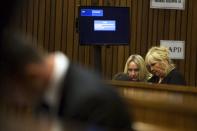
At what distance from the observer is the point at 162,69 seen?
550cm

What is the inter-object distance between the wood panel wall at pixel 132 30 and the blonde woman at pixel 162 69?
7.72 ft

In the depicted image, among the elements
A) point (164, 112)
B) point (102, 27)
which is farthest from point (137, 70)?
point (164, 112)

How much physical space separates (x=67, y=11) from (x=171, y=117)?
6.34 m

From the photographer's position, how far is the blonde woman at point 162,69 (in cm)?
541

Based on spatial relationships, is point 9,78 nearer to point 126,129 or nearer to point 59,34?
point 126,129

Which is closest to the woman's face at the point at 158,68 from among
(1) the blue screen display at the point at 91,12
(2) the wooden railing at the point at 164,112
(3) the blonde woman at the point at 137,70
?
(3) the blonde woman at the point at 137,70

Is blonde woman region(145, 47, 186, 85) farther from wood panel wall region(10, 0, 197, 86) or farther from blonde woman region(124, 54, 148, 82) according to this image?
wood panel wall region(10, 0, 197, 86)

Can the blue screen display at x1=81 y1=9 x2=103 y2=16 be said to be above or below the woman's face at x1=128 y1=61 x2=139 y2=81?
above

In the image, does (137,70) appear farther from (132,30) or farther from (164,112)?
(164,112)

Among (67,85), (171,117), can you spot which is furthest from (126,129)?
(171,117)

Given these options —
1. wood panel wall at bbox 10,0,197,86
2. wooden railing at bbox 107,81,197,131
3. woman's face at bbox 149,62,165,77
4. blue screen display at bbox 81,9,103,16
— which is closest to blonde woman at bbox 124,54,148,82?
woman's face at bbox 149,62,165,77

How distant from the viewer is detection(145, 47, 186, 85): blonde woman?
541 centimetres

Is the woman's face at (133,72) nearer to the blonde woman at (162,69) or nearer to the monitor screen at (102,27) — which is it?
the blonde woman at (162,69)

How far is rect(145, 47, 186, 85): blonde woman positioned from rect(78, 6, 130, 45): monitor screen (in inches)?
28.7
